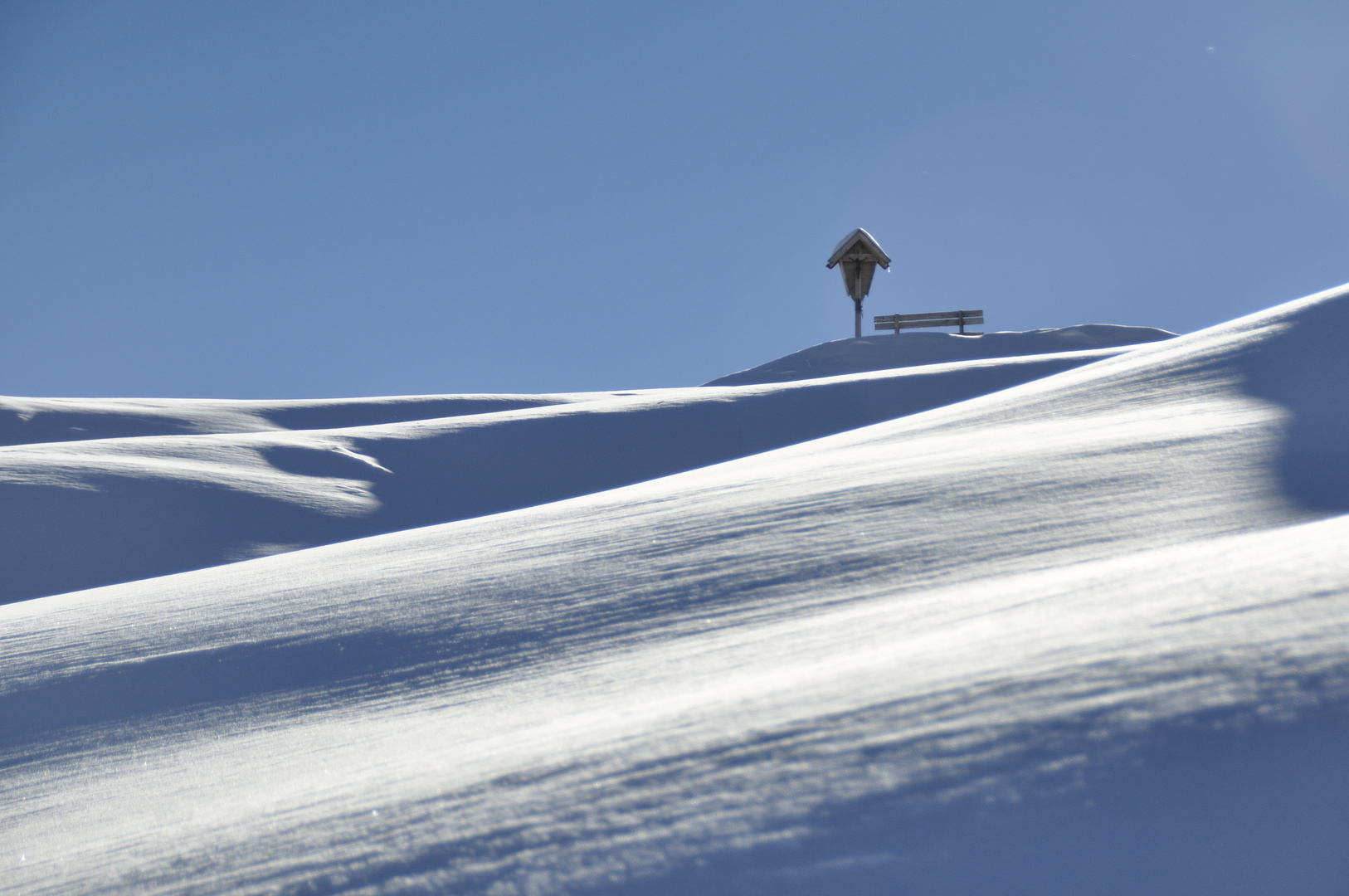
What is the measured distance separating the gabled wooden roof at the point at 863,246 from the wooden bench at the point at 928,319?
736mm

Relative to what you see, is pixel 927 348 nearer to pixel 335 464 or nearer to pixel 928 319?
pixel 928 319

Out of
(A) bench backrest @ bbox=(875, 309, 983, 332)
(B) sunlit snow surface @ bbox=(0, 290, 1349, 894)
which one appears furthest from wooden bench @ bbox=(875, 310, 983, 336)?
(B) sunlit snow surface @ bbox=(0, 290, 1349, 894)

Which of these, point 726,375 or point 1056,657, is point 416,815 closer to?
point 1056,657

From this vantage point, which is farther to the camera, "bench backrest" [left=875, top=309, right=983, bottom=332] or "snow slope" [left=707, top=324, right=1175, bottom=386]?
"bench backrest" [left=875, top=309, right=983, bottom=332]

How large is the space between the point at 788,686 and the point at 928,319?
10215 millimetres

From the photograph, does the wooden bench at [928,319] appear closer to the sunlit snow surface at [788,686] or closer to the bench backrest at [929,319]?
the bench backrest at [929,319]

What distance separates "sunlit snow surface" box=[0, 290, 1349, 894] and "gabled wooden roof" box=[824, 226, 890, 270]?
8.52 meters

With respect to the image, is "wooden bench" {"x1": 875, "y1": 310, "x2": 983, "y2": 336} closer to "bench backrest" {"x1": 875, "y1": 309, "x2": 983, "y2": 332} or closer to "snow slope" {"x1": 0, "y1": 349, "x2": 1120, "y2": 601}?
"bench backrest" {"x1": 875, "y1": 309, "x2": 983, "y2": 332}

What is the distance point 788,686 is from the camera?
3.02 feet

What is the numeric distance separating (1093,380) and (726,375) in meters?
7.59

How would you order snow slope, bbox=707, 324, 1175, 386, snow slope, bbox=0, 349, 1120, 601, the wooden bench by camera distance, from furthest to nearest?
the wooden bench
snow slope, bbox=707, 324, 1175, 386
snow slope, bbox=0, 349, 1120, 601

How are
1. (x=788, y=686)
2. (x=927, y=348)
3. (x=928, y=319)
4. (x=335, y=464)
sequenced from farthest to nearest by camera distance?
(x=928, y=319)
(x=927, y=348)
(x=335, y=464)
(x=788, y=686)

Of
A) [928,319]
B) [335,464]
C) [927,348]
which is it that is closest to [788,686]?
[335,464]

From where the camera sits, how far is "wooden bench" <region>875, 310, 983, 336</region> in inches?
410
